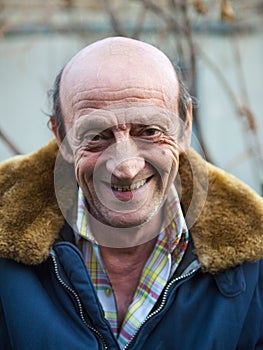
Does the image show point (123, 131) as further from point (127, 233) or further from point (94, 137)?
point (127, 233)

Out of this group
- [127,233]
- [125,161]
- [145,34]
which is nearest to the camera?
[125,161]

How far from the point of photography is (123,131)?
2008mm

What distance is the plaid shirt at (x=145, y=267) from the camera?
6.83ft

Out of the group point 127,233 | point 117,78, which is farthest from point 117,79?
point 127,233

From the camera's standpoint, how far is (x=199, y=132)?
3322 millimetres

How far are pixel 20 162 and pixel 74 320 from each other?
55 centimetres

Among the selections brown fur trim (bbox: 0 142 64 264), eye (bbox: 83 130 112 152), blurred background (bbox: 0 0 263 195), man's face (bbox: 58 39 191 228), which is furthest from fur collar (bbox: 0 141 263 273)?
blurred background (bbox: 0 0 263 195)

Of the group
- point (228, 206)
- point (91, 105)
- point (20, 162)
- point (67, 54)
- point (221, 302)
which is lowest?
point (67, 54)

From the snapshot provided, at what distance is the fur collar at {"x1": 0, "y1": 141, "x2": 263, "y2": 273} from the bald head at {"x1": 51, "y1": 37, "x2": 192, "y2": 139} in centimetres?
21

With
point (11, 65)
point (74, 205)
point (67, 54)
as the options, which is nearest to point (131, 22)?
point (67, 54)

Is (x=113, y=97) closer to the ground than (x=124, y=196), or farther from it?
farther from it

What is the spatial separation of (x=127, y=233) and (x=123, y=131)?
13.1 inches

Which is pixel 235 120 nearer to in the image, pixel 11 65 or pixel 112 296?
pixel 11 65

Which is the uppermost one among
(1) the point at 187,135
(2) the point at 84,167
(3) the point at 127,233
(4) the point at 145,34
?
A: (2) the point at 84,167
